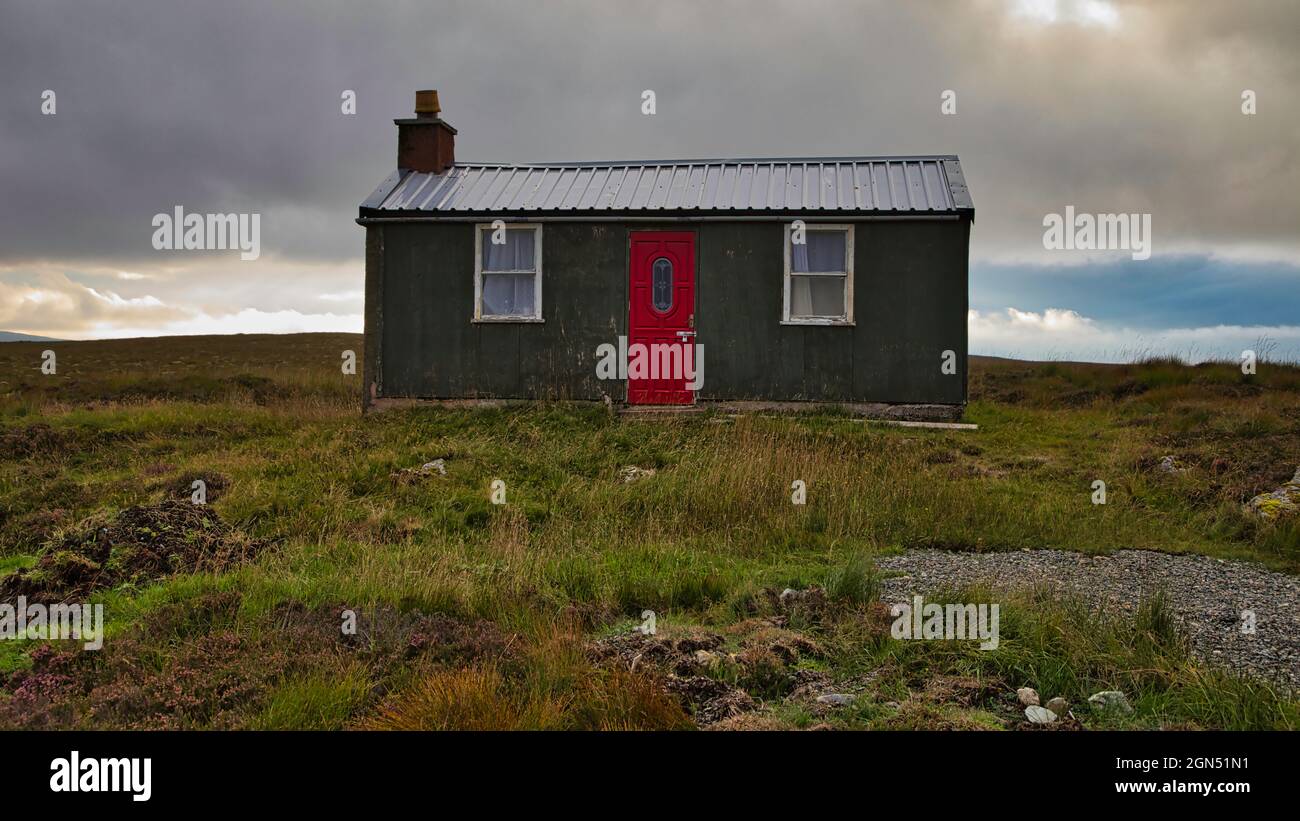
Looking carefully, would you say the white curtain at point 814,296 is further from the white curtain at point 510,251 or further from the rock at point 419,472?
the rock at point 419,472

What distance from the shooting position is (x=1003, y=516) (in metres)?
9.62

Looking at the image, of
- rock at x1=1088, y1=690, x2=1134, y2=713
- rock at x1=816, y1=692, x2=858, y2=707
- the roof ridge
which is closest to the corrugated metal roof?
the roof ridge

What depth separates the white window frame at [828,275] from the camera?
1562 cm

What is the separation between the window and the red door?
1704mm

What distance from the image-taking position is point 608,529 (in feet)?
29.3

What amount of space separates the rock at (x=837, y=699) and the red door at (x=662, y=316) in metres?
11.2

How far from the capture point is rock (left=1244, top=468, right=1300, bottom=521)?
9.37 meters

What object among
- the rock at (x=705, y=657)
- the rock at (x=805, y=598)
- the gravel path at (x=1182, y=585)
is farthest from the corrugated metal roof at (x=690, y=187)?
the rock at (x=705, y=657)

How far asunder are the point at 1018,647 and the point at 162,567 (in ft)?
21.2

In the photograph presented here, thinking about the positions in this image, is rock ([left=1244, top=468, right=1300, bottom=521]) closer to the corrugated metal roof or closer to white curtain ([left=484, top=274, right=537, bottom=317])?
the corrugated metal roof

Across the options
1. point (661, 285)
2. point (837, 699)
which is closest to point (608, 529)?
point (837, 699)

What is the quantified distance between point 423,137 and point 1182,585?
15095 millimetres
